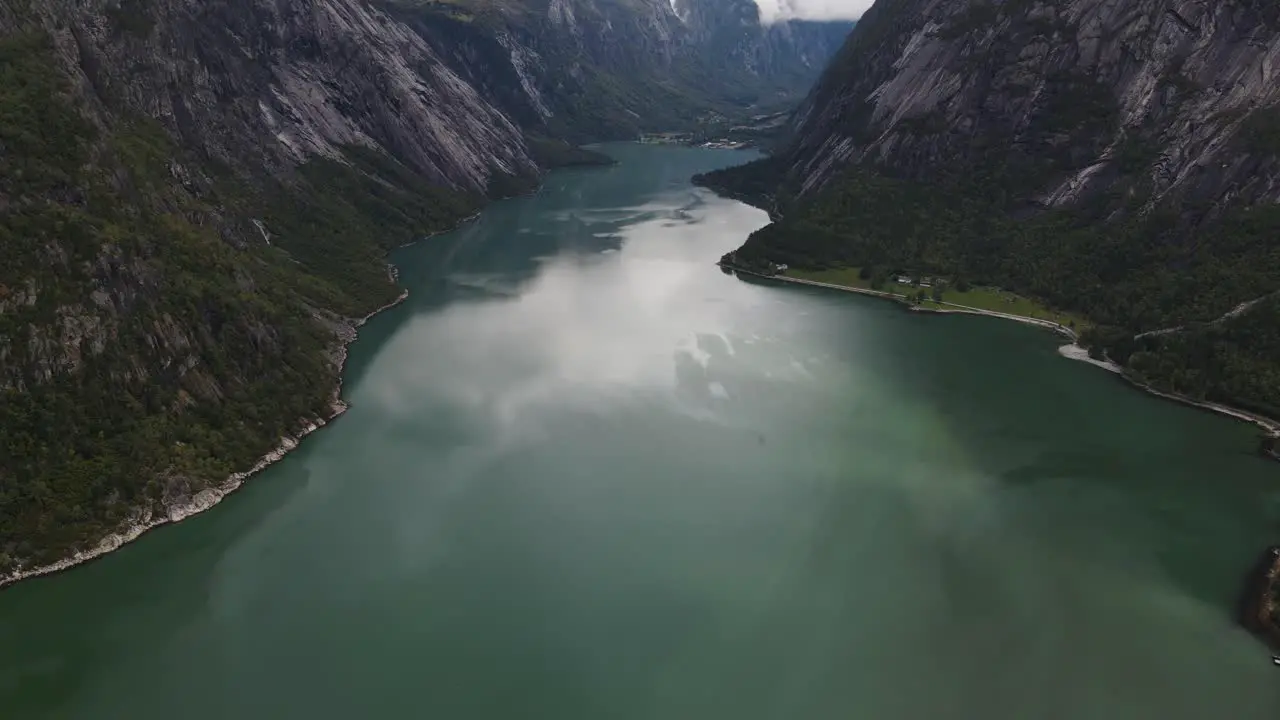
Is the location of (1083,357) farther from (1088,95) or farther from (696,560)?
(696,560)

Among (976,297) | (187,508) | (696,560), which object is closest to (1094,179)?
(976,297)

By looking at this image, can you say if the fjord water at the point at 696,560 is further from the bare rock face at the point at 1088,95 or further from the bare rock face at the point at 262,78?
the bare rock face at the point at 262,78

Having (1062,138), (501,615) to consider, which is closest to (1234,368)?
(1062,138)

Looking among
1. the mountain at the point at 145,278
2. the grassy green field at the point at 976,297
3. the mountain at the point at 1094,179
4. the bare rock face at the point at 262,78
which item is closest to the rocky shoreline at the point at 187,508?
the mountain at the point at 145,278

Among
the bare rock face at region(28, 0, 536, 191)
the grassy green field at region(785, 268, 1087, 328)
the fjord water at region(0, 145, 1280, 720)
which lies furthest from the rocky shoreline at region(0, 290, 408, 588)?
the grassy green field at region(785, 268, 1087, 328)

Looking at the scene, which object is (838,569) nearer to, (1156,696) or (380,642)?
(1156,696)
